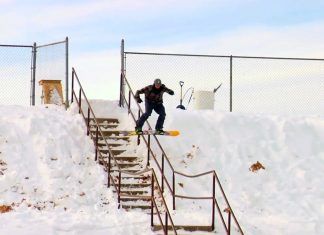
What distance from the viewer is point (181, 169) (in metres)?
17.5

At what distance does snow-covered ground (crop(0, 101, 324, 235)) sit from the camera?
14344mm

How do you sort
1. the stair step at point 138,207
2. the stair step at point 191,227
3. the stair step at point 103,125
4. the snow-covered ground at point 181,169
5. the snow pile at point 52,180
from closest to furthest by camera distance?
the snow pile at point 52,180, the stair step at point 191,227, the snow-covered ground at point 181,169, the stair step at point 138,207, the stair step at point 103,125

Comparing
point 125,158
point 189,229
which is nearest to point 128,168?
point 125,158

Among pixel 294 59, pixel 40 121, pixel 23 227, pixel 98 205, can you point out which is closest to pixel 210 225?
pixel 98 205

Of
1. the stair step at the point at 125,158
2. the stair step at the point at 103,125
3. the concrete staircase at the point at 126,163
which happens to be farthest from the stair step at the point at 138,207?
the stair step at the point at 103,125

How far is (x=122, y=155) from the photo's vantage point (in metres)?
17.6

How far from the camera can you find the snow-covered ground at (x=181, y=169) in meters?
14.3

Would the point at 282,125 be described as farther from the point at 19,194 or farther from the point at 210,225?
the point at 19,194

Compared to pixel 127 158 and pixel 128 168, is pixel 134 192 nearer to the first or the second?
pixel 128 168

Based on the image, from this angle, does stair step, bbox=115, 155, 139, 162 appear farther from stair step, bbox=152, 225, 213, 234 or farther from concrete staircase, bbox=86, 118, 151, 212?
stair step, bbox=152, 225, 213, 234

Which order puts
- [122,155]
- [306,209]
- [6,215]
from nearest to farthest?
[6,215] < [306,209] < [122,155]

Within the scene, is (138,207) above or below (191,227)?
above

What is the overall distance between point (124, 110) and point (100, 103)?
0.78 meters

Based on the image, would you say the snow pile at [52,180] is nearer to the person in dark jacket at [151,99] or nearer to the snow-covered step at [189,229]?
the snow-covered step at [189,229]
